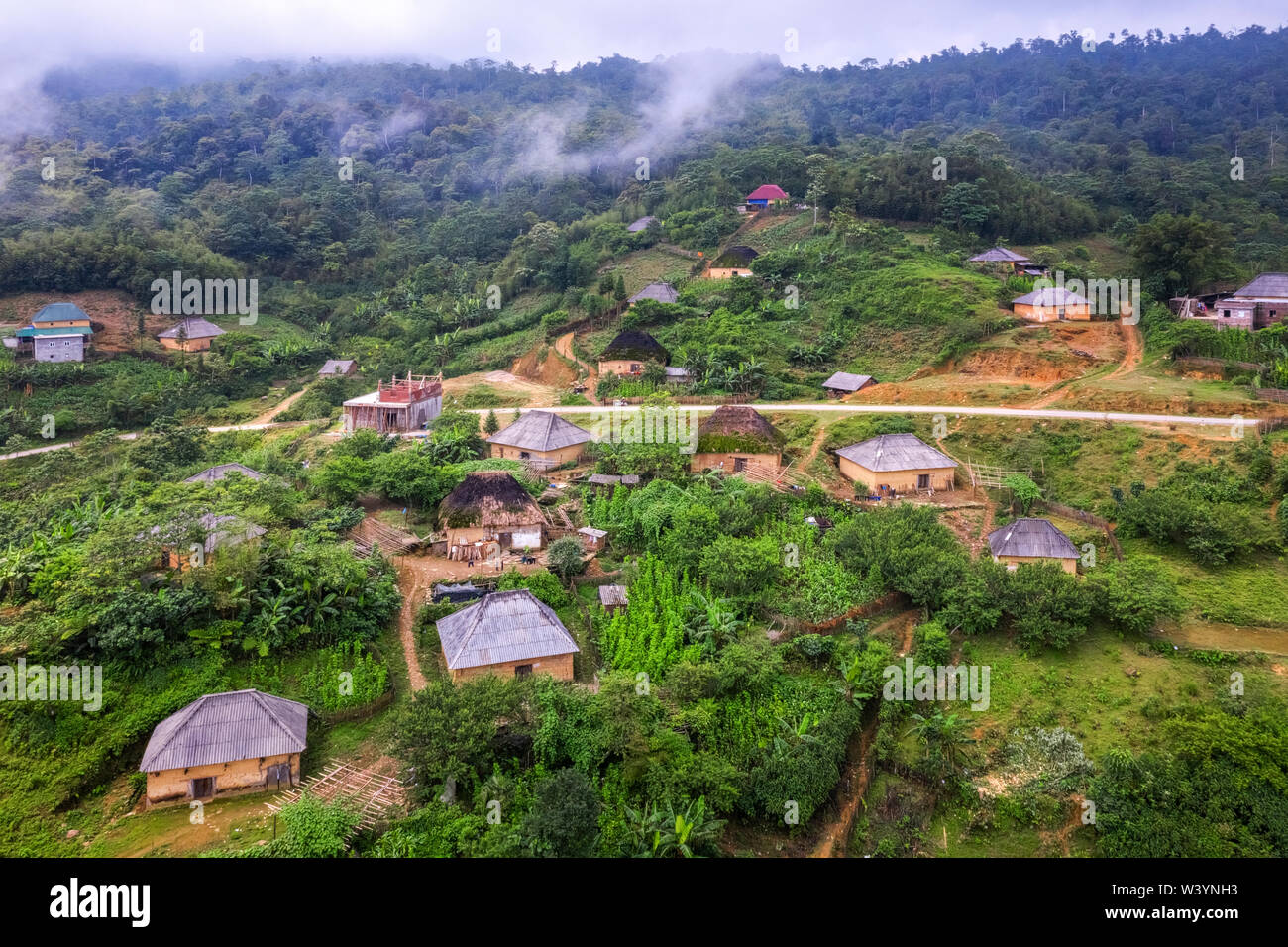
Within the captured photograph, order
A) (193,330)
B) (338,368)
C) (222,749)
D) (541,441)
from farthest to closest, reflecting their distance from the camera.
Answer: (193,330) < (338,368) < (541,441) < (222,749)

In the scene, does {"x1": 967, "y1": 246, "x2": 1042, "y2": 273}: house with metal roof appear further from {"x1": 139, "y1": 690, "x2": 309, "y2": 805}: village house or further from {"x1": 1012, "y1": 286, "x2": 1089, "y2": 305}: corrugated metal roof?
{"x1": 139, "y1": 690, "x2": 309, "y2": 805}: village house

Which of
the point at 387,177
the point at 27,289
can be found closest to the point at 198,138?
the point at 387,177
